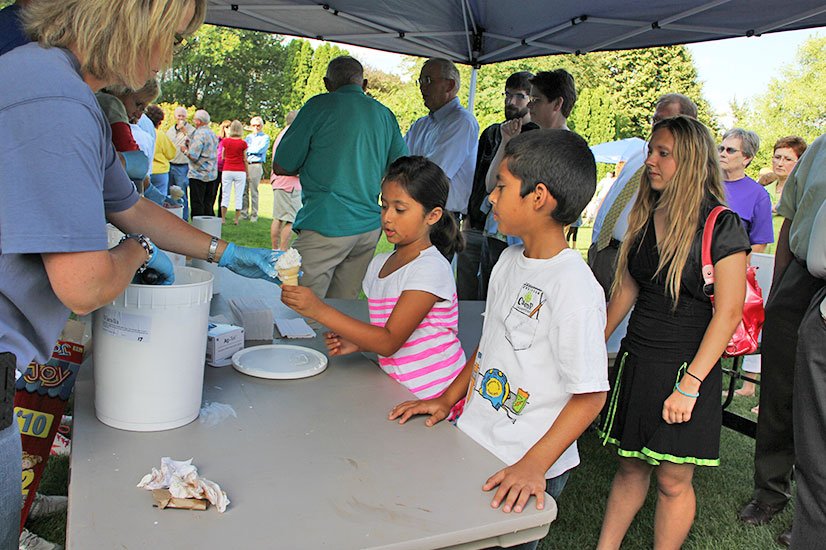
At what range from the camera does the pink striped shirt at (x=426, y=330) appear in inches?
74.3

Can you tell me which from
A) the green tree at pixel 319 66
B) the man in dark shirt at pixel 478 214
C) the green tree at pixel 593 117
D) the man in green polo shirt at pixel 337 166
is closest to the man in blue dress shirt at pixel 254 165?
the man in dark shirt at pixel 478 214

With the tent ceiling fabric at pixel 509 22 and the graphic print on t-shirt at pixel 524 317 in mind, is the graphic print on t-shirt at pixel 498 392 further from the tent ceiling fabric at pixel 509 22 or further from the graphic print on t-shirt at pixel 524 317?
the tent ceiling fabric at pixel 509 22

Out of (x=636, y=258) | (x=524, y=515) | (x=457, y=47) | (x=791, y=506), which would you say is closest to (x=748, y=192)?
(x=791, y=506)

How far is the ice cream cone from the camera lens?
1.61m

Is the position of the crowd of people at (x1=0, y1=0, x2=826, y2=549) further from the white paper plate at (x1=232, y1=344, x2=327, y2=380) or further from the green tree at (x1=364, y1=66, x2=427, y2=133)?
the green tree at (x1=364, y1=66, x2=427, y2=133)

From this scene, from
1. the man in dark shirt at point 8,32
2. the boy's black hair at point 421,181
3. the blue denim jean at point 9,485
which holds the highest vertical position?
the man in dark shirt at point 8,32

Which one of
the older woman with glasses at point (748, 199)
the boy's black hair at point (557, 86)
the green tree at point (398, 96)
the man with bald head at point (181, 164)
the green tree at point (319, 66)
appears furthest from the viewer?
the green tree at point (398, 96)

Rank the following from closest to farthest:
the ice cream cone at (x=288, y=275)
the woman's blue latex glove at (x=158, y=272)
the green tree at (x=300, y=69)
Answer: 1. the woman's blue latex glove at (x=158, y=272)
2. the ice cream cone at (x=288, y=275)
3. the green tree at (x=300, y=69)

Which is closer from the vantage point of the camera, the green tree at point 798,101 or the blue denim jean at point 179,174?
the blue denim jean at point 179,174

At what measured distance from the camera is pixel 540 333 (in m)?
1.48

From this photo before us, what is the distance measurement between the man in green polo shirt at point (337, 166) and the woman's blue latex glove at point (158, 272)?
2.15m

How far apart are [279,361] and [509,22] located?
402 centimetres

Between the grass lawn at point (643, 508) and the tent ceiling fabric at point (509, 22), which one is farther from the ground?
the tent ceiling fabric at point (509, 22)

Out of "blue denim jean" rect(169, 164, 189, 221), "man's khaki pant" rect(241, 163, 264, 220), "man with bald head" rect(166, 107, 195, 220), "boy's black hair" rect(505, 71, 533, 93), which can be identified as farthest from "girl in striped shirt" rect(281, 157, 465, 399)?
"man's khaki pant" rect(241, 163, 264, 220)
